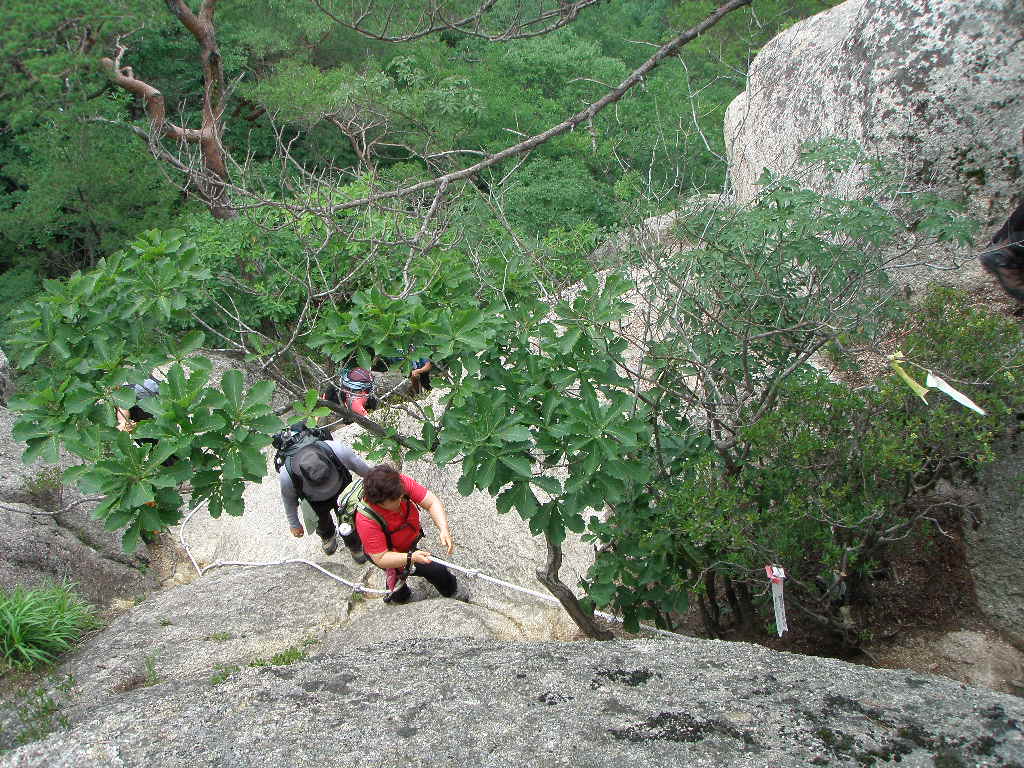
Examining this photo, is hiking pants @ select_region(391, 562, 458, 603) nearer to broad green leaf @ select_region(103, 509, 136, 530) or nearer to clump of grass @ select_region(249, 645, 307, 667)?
clump of grass @ select_region(249, 645, 307, 667)

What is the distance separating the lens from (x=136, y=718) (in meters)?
2.76

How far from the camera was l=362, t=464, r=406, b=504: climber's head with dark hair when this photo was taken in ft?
14.2

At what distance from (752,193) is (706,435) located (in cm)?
602

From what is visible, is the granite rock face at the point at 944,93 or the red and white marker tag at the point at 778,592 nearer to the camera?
the red and white marker tag at the point at 778,592

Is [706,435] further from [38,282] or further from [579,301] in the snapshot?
[38,282]

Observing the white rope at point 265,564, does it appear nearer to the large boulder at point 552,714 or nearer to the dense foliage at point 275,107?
the large boulder at point 552,714

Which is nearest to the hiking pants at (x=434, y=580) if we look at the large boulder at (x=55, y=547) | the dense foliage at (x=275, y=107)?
the large boulder at (x=55, y=547)

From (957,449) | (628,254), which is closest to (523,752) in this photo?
(957,449)

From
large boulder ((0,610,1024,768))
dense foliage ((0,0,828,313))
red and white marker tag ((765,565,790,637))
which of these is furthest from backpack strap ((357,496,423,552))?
dense foliage ((0,0,828,313))

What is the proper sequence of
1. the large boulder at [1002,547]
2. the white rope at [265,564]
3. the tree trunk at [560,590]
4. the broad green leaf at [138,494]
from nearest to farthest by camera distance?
1. the broad green leaf at [138,494]
2. the tree trunk at [560,590]
3. the large boulder at [1002,547]
4. the white rope at [265,564]

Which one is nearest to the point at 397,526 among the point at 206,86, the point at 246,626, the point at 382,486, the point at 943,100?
the point at 382,486

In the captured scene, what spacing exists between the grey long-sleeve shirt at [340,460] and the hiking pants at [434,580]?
700 mm

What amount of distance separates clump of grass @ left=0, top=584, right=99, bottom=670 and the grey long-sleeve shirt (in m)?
1.56

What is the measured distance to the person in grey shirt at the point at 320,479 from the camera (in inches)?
202
